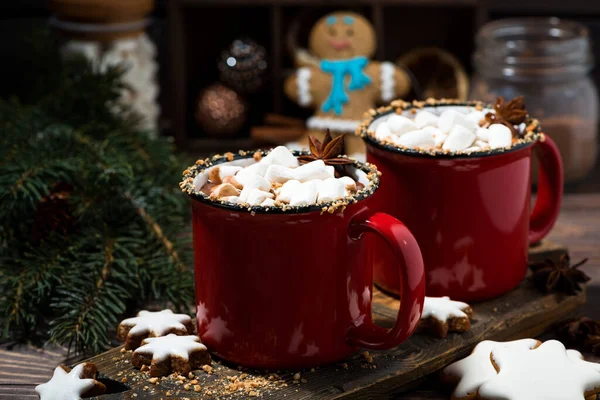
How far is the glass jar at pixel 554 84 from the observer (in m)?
1.40

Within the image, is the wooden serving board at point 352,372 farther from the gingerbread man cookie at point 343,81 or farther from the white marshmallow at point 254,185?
the gingerbread man cookie at point 343,81

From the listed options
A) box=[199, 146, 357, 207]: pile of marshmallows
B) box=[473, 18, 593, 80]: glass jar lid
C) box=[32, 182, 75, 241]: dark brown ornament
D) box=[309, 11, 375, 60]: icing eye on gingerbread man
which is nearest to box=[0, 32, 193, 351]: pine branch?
box=[32, 182, 75, 241]: dark brown ornament

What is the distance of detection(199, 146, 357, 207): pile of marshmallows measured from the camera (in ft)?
2.36

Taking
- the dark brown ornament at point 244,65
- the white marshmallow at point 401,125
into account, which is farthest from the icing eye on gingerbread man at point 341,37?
the white marshmallow at point 401,125

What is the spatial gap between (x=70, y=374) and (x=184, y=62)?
3.08 ft

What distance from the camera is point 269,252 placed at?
2.34 feet

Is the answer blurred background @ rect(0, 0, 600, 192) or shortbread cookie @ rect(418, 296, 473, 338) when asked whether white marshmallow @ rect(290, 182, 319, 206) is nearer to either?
shortbread cookie @ rect(418, 296, 473, 338)

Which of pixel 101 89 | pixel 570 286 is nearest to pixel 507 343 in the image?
pixel 570 286

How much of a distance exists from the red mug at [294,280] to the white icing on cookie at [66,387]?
0.40ft

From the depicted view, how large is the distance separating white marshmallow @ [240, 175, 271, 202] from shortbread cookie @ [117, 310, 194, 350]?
0.16 metres

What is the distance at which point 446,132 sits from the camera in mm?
872

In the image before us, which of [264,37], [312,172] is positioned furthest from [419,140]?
[264,37]

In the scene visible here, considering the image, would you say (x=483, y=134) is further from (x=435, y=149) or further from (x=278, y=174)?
(x=278, y=174)

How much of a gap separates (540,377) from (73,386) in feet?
1.37
